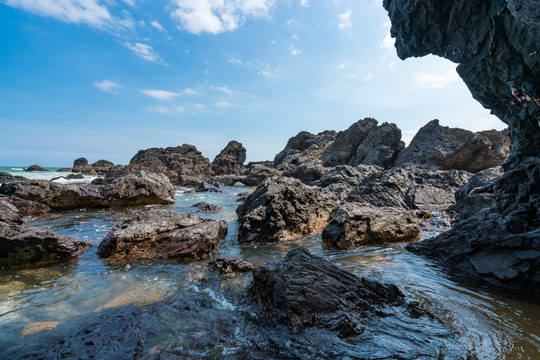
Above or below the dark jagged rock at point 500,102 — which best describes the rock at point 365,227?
below

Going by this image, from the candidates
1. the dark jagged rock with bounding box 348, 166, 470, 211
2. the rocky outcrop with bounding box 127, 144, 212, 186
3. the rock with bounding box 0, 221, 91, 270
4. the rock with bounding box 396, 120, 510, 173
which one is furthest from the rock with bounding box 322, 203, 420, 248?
the rocky outcrop with bounding box 127, 144, 212, 186

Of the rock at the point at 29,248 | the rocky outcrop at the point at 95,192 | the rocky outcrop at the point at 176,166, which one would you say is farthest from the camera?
the rocky outcrop at the point at 176,166

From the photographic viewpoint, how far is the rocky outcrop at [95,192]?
12539 millimetres

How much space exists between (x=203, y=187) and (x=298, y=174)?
1158 cm

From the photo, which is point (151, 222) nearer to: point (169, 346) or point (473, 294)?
point (169, 346)

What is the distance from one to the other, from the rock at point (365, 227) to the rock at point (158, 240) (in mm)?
3612

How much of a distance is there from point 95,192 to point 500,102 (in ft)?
60.8

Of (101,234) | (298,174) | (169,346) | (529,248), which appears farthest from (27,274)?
(298,174)

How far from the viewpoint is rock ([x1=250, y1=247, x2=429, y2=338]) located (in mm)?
3133

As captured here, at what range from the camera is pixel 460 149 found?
24750 millimetres

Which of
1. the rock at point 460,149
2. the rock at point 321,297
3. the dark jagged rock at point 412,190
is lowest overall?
the rock at point 321,297

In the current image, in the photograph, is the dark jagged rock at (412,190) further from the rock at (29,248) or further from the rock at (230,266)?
the rock at (29,248)

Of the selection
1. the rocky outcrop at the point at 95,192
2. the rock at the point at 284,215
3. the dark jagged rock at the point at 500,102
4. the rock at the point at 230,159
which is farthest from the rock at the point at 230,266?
the rock at the point at 230,159

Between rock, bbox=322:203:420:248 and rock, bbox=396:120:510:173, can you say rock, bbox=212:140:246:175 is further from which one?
rock, bbox=322:203:420:248
